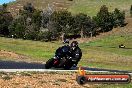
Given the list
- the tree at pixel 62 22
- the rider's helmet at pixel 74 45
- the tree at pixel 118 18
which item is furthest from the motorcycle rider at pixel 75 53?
the tree at pixel 118 18

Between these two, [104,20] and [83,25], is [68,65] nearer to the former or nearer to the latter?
[83,25]

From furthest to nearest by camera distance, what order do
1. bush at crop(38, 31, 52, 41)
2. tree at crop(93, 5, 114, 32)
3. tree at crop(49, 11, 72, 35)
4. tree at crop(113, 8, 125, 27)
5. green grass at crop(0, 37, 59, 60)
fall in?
tree at crop(113, 8, 125, 27) < tree at crop(93, 5, 114, 32) < tree at crop(49, 11, 72, 35) < bush at crop(38, 31, 52, 41) < green grass at crop(0, 37, 59, 60)

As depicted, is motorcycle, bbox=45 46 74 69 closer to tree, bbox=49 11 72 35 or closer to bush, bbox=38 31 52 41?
bush, bbox=38 31 52 41

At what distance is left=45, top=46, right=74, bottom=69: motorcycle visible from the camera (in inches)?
942

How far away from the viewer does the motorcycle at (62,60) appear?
23.9 metres

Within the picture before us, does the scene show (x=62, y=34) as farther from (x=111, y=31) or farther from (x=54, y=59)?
(x=54, y=59)

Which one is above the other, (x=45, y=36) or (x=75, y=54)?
(x=75, y=54)

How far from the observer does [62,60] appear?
79.0 feet

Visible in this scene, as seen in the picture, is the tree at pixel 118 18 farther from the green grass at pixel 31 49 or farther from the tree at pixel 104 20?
the green grass at pixel 31 49

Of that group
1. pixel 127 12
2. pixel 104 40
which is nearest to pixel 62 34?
pixel 104 40

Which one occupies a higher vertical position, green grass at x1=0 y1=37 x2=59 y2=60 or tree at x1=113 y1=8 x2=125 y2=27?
green grass at x1=0 y1=37 x2=59 y2=60

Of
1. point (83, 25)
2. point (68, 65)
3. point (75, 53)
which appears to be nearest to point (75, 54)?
point (75, 53)

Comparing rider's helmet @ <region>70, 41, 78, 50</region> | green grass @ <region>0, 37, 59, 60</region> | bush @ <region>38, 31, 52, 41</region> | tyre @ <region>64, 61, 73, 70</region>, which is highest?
rider's helmet @ <region>70, 41, 78, 50</region>

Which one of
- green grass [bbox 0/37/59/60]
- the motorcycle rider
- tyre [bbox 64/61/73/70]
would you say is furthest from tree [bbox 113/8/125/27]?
the motorcycle rider
